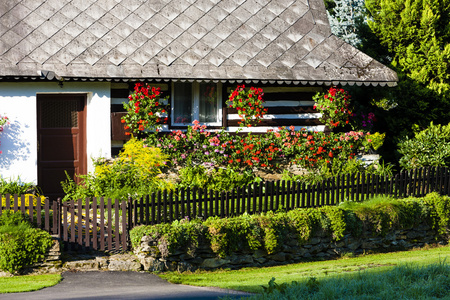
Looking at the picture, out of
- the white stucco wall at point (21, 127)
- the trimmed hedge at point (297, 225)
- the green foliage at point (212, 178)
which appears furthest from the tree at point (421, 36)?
the white stucco wall at point (21, 127)

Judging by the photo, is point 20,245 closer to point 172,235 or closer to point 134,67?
point 172,235

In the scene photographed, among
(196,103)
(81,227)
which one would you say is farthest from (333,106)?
(81,227)

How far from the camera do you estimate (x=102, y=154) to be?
14.8m

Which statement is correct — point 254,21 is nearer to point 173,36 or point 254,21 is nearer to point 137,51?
point 173,36

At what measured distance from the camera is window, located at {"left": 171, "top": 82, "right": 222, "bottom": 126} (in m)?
15.7

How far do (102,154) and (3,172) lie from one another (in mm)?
2221

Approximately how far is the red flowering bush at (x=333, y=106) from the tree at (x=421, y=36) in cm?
347

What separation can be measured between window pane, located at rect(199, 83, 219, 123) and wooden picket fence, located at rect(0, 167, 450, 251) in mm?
Result: 3164

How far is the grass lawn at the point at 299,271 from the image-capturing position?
9617 mm

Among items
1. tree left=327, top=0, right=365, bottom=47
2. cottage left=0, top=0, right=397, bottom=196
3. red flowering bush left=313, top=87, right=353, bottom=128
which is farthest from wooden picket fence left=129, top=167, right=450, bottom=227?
tree left=327, top=0, right=365, bottom=47

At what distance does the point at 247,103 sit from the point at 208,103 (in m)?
1.09

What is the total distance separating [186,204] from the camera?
11922 mm

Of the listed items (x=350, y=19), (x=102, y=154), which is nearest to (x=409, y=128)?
(x=350, y=19)

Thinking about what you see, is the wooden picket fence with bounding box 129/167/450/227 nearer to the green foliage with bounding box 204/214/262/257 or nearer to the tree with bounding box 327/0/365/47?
the green foliage with bounding box 204/214/262/257
